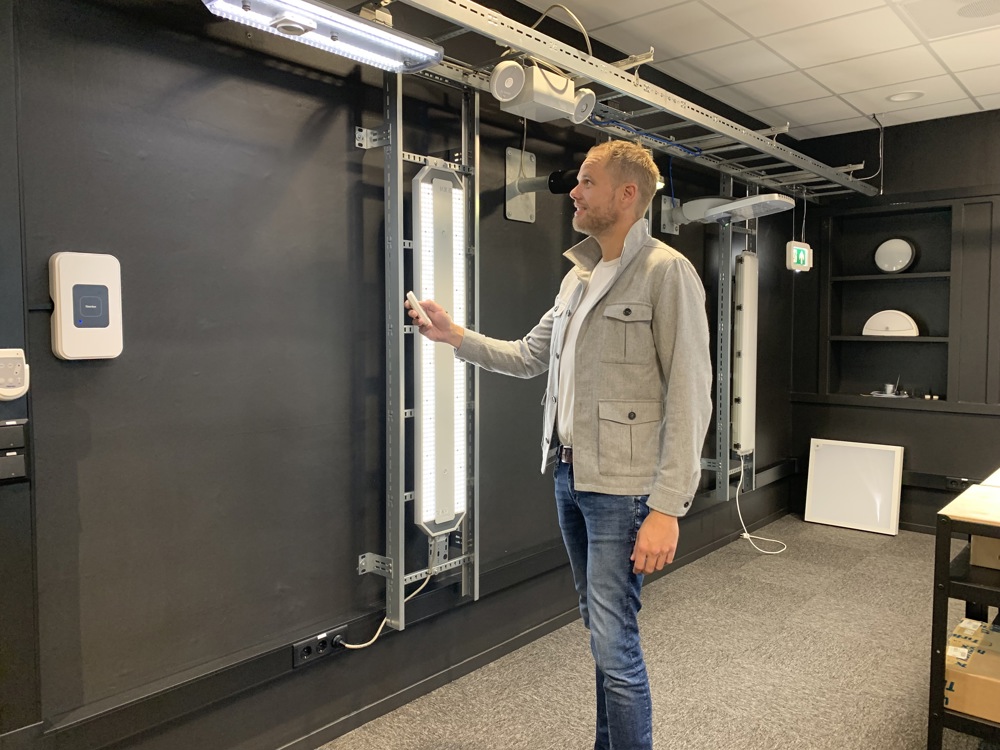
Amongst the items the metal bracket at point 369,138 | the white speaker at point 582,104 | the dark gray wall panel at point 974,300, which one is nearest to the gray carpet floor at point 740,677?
the dark gray wall panel at point 974,300

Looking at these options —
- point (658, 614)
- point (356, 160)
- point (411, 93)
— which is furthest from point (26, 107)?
point (658, 614)

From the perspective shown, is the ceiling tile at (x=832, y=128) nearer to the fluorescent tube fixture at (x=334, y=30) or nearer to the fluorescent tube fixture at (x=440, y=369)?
the fluorescent tube fixture at (x=440, y=369)

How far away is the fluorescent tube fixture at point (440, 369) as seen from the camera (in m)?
2.29

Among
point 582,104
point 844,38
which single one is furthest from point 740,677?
point 844,38

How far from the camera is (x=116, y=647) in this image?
1.77 m

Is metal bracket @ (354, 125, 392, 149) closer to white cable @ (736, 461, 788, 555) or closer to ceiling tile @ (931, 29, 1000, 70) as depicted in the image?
ceiling tile @ (931, 29, 1000, 70)

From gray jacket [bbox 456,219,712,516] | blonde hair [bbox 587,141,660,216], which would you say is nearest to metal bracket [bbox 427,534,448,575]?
gray jacket [bbox 456,219,712,516]

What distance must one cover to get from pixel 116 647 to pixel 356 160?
154cm

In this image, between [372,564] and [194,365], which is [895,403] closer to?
[372,564]

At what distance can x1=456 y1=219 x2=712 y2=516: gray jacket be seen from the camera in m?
1.57

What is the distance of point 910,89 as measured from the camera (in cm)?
395

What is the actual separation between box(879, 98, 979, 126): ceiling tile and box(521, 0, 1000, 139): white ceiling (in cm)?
1

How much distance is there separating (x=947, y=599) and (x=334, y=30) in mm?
2269

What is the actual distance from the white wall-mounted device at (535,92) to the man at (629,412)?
57cm
